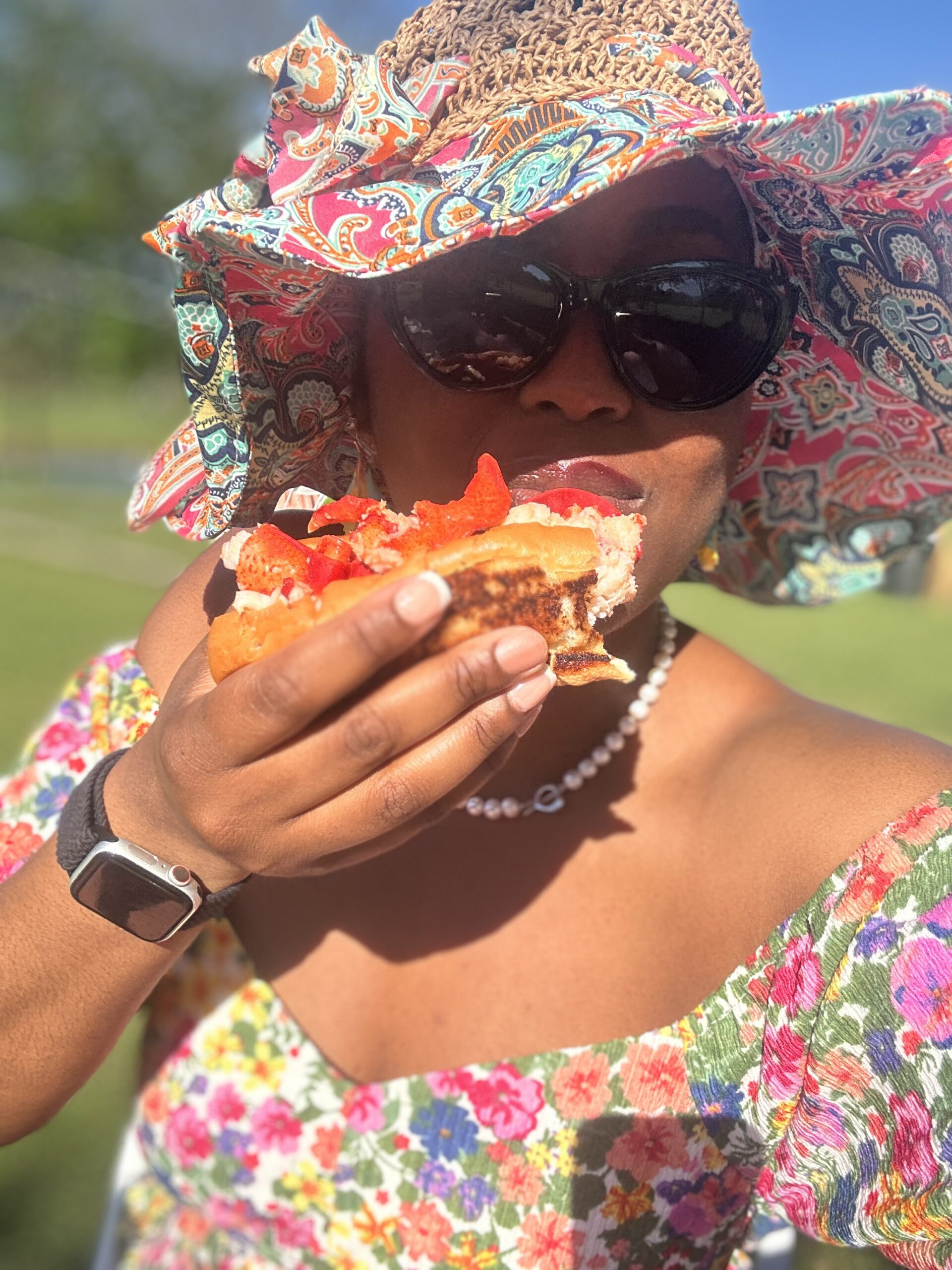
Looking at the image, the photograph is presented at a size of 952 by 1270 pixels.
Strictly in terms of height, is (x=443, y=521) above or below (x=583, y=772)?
above

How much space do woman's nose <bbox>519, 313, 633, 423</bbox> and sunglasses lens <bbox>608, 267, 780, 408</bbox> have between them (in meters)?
0.04

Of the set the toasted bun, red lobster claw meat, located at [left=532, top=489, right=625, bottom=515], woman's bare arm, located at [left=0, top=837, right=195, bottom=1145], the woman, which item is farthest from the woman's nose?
woman's bare arm, located at [left=0, top=837, right=195, bottom=1145]

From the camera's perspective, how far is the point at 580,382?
7.23 feet

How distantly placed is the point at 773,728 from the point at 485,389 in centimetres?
111

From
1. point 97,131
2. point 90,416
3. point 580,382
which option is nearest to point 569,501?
point 580,382

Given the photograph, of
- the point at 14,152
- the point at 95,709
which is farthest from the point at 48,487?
the point at 14,152

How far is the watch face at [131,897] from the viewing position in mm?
2006

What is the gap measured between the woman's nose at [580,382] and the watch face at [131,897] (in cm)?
118

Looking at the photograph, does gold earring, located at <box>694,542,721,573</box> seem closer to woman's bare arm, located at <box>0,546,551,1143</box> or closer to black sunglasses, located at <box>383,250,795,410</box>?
black sunglasses, located at <box>383,250,795,410</box>

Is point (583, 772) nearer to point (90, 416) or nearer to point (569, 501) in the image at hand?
point (569, 501)

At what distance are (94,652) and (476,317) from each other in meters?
10.8

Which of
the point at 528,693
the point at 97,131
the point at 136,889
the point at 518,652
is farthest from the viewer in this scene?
the point at 97,131

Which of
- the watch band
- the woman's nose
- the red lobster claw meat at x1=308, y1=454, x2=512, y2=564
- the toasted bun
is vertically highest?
the woman's nose

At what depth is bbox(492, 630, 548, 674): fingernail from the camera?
170cm
